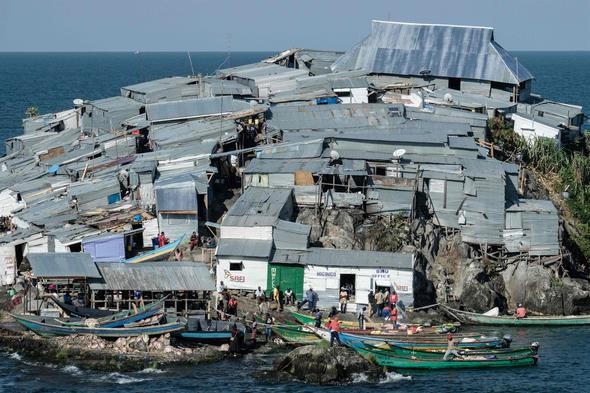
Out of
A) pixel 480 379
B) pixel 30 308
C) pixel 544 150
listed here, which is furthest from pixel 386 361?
pixel 544 150

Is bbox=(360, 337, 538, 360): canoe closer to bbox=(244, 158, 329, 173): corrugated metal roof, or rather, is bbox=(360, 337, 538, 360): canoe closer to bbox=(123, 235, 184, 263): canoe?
bbox=(123, 235, 184, 263): canoe

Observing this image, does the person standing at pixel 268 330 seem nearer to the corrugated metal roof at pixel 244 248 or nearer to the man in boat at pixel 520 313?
the corrugated metal roof at pixel 244 248

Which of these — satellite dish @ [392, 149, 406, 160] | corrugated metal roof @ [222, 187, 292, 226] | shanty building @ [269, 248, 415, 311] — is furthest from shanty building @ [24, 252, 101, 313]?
satellite dish @ [392, 149, 406, 160]

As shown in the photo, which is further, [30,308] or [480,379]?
[30,308]

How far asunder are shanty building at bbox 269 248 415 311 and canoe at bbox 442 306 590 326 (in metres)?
2.71

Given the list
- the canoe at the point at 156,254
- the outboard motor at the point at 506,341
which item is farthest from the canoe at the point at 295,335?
the canoe at the point at 156,254

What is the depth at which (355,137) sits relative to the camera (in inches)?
2579

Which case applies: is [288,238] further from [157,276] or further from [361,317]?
[157,276]

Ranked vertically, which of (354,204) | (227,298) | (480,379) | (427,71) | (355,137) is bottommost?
(480,379)

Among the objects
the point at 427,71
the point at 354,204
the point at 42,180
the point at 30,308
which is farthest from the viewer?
the point at 427,71

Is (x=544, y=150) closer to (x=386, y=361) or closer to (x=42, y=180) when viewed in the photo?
(x=386, y=361)

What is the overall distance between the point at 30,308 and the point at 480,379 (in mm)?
22498

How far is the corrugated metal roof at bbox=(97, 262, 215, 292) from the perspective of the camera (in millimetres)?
53750

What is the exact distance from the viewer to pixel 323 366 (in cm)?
4772
